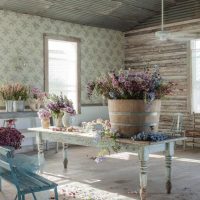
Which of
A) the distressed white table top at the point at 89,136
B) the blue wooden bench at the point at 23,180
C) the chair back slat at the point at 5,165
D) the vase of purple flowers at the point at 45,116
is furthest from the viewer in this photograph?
the vase of purple flowers at the point at 45,116

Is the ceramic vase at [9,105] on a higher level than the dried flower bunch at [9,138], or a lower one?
higher

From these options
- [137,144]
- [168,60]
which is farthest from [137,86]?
[168,60]

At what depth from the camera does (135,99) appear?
16.5 ft

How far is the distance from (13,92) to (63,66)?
2166 mm

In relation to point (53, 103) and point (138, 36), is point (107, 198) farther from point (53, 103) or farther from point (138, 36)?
point (138, 36)

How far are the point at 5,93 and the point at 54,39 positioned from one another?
2.25 metres

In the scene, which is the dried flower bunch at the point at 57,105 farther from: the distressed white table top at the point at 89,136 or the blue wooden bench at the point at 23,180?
the blue wooden bench at the point at 23,180

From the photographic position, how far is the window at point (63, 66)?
1016cm

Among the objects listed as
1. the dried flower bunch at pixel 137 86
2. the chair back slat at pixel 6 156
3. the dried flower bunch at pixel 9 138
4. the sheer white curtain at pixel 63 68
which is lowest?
the chair back slat at pixel 6 156

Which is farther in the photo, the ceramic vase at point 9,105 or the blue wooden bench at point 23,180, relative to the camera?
the ceramic vase at point 9,105

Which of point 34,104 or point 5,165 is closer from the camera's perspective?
point 5,165

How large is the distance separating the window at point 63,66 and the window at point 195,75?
3.19 meters

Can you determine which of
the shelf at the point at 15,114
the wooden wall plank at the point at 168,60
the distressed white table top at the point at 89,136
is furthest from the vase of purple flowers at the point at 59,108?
the wooden wall plank at the point at 168,60

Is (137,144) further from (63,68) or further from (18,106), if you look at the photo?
(63,68)
